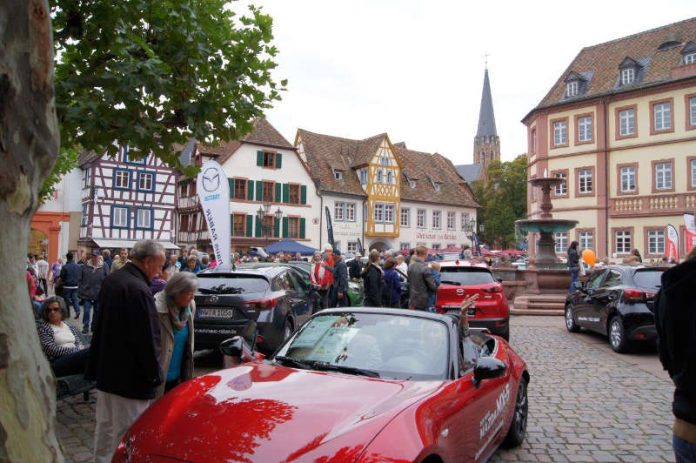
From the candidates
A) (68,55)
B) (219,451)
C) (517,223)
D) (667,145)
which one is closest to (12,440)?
(219,451)

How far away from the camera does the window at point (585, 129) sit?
40.3 meters

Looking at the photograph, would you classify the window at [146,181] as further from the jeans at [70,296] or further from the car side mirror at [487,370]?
the car side mirror at [487,370]

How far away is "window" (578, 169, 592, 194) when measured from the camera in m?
40.1

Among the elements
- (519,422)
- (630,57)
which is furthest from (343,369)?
(630,57)

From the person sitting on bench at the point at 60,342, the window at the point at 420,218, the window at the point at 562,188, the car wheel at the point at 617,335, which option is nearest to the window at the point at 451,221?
the window at the point at 420,218

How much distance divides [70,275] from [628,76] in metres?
38.6

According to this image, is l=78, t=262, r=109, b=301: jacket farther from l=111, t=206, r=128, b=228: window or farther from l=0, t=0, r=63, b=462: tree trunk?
l=111, t=206, r=128, b=228: window

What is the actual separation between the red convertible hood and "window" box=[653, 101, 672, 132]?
39.9 m

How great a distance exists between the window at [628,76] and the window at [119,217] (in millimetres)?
36297

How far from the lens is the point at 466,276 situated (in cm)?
1188

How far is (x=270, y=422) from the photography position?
304cm

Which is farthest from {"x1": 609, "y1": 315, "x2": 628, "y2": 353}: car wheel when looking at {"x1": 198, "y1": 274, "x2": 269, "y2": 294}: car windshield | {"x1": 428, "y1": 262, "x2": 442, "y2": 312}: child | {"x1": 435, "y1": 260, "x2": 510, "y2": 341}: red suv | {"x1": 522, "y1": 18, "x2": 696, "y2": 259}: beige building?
{"x1": 522, "y1": 18, "x2": 696, "y2": 259}: beige building

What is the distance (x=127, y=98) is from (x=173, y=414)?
4.33m

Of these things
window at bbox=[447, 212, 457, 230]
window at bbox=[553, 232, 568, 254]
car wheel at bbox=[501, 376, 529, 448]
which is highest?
window at bbox=[447, 212, 457, 230]
